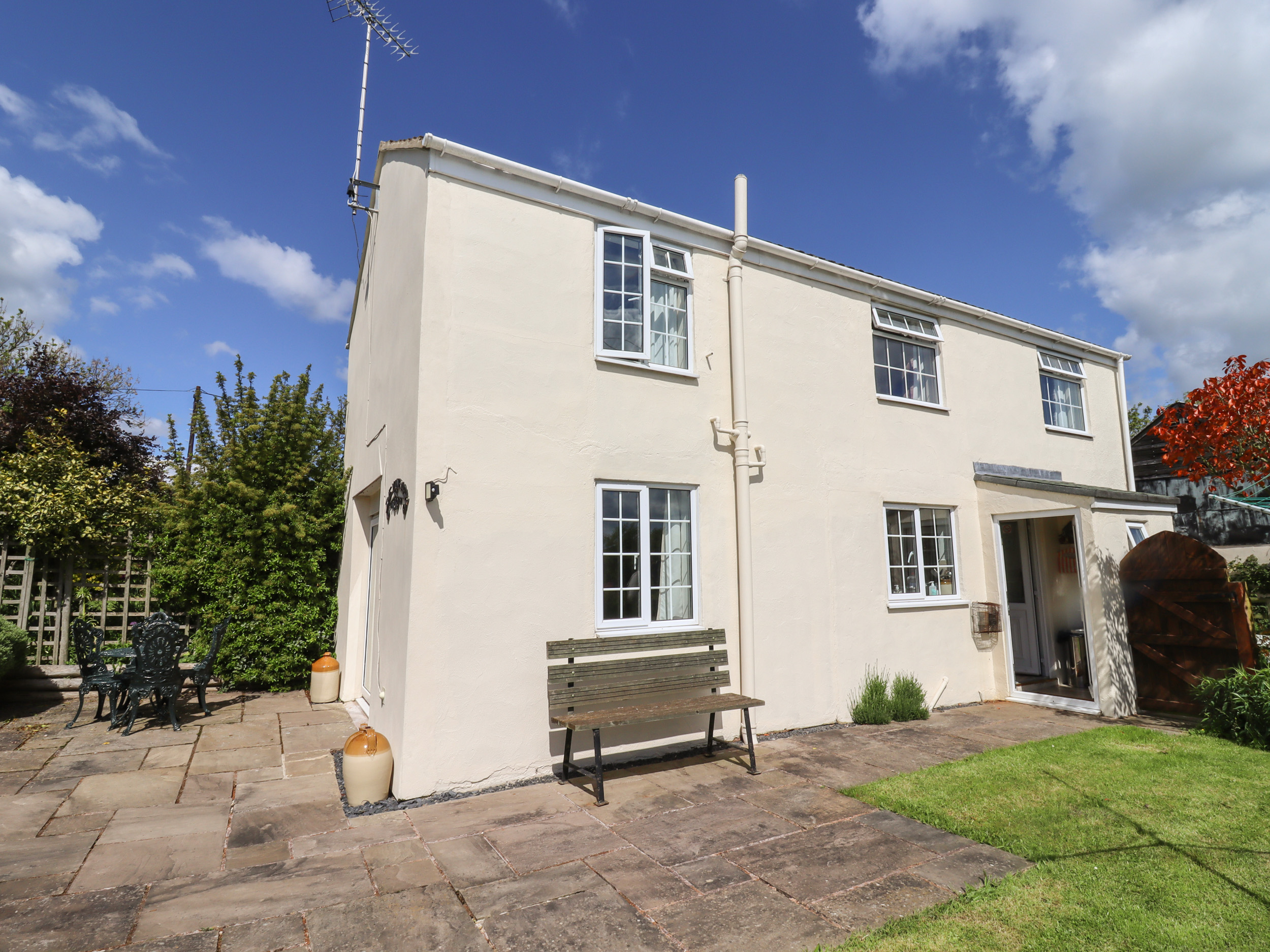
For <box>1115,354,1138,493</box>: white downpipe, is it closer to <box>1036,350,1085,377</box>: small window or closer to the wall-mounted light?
<box>1036,350,1085,377</box>: small window

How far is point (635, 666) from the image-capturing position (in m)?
5.99

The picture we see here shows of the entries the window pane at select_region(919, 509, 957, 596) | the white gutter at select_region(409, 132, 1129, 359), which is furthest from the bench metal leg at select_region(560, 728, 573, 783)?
the window pane at select_region(919, 509, 957, 596)

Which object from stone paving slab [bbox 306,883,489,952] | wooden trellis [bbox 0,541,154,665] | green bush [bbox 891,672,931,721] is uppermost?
wooden trellis [bbox 0,541,154,665]

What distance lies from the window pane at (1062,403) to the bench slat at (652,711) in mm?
8411

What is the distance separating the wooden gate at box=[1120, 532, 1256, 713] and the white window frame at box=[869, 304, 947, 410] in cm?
323

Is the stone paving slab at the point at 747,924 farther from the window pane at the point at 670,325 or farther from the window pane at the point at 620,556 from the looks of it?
the window pane at the point at 670,325

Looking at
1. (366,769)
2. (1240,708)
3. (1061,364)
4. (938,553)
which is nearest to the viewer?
(366,769)

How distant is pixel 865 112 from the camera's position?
30.0 ft

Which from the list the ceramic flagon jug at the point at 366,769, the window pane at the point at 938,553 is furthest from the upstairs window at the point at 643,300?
the window pane at the point at 938,553

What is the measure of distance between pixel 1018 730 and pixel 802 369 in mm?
4984

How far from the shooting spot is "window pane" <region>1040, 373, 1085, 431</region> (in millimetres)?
11039

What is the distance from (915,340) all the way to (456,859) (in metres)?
8.83

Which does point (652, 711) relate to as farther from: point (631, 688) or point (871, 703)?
point (871, 703)

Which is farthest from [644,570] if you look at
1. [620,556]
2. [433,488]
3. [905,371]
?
[905,371]
